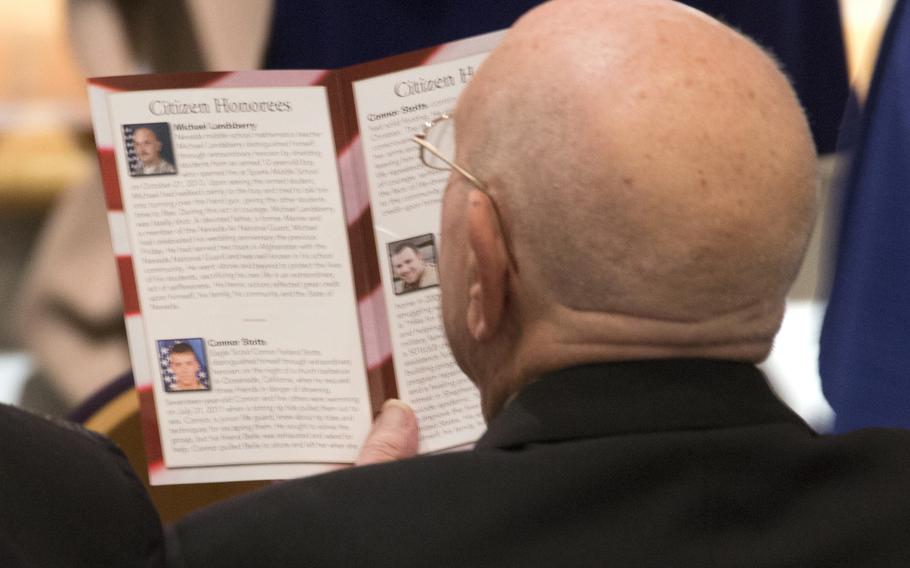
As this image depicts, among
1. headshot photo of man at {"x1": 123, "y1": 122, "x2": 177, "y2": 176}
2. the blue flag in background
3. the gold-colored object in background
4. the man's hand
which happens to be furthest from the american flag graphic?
the gold-colored object in background

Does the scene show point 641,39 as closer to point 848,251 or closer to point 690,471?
point 690,471

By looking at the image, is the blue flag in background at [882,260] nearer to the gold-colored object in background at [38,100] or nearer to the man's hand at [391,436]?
the man's hand at [391,436]

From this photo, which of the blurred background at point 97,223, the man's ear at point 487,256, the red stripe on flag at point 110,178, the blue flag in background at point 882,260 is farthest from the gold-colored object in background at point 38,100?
the man's ear at point 487,256

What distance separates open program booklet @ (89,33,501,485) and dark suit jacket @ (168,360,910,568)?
0.38m

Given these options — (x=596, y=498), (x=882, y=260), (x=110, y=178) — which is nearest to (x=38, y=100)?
(x=110, y=178)

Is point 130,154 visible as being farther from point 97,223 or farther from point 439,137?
point 97,223

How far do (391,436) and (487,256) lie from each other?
1.16ft

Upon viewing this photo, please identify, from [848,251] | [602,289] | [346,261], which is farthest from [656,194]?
[848,251]

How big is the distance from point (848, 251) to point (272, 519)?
0.87 m

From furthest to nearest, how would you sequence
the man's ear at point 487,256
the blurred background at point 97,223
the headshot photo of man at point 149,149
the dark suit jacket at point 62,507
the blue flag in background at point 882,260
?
the blurred background at point 97,223, the blue flag in background at point 882,260, the headshot photo of man at point 149,149, the man's ear at point 487,256, the dark suit jacket at point 62,507

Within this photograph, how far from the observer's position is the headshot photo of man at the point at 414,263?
123 centimetres

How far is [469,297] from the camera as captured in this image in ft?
3.21

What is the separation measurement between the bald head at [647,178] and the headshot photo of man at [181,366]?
1.35 feet

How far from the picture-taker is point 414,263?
48.8 inches
